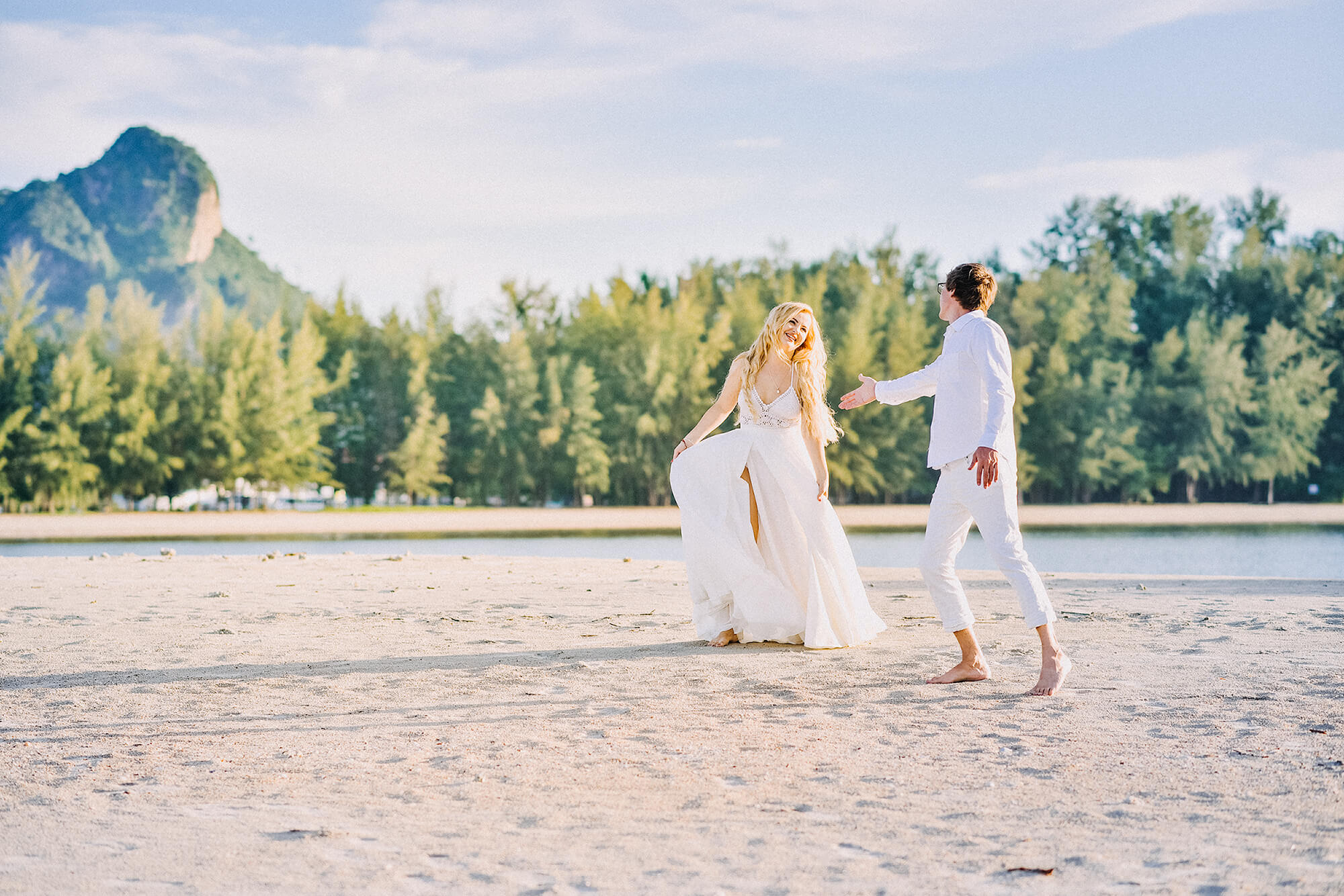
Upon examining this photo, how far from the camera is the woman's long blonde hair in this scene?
18.1 ft

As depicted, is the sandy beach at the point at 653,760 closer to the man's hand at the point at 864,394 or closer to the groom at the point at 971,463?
the groom at the point at 971,463

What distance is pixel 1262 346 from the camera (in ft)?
128

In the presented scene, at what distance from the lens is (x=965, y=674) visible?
4441mm

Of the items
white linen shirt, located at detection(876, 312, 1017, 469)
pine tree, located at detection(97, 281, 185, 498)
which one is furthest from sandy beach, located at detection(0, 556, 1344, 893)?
pine tree, located at detection(97, 281, 185, 498)

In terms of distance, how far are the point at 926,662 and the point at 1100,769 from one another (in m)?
1.80

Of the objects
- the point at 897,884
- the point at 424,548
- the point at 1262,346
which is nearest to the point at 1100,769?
the point at 897,884

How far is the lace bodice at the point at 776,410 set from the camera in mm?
5527

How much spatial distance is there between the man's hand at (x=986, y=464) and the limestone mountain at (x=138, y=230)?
129 m

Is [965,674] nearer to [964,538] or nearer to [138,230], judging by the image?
[964,538]

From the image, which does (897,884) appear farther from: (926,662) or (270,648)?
(270,648)

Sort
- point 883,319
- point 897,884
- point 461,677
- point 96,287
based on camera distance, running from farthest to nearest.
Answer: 1. point 883,319
2. point 96,287
3. point 461,677
4. point 897,884

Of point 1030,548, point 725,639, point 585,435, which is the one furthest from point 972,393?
point 585,435

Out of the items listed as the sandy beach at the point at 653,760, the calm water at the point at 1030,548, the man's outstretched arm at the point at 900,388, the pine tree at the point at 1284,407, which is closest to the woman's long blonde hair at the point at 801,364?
the man's outstretched arm at the point at 900,388

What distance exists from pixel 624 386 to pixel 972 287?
31.4m
